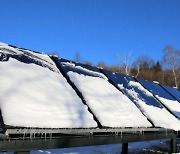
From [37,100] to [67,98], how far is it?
501 millimetres

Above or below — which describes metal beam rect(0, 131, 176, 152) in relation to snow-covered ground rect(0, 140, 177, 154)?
above

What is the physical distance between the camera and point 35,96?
3352mm

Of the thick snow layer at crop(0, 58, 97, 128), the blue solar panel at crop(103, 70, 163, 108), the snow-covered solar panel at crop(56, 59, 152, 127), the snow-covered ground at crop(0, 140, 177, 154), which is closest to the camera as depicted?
the thick snow layer at crop(0, 58, 97, 128)

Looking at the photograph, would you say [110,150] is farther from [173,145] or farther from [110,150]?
[173,145]

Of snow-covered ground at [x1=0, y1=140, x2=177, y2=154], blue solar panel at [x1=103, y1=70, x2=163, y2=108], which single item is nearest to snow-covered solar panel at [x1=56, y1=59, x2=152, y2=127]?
blue solar panel at [x1=103, y1=70, x2=163, y2=108]

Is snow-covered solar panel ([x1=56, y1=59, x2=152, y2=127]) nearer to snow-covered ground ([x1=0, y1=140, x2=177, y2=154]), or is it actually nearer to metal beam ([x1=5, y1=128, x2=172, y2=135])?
metal beam ([x1=5, y1=128, x2=172, y2=135])

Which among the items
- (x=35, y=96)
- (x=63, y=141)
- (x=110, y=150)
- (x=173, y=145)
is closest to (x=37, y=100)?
(x=35, y=96)

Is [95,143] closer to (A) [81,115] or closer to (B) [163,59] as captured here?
(A) [81,115]

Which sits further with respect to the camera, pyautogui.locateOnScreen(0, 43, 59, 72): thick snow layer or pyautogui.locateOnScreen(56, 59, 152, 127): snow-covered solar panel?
pyautogui.locateOnScreen(0, 43, 59, 72): thick snow layer

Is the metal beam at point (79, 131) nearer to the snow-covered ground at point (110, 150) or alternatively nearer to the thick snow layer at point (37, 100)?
the thick snow layer at point (37, 100)

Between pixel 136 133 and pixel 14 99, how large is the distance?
2.00 meters

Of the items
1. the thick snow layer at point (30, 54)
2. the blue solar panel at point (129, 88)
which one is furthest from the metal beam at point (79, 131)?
the thick snow layer at point (30, 54)

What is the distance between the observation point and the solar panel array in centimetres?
310

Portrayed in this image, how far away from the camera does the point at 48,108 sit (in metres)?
3.30
